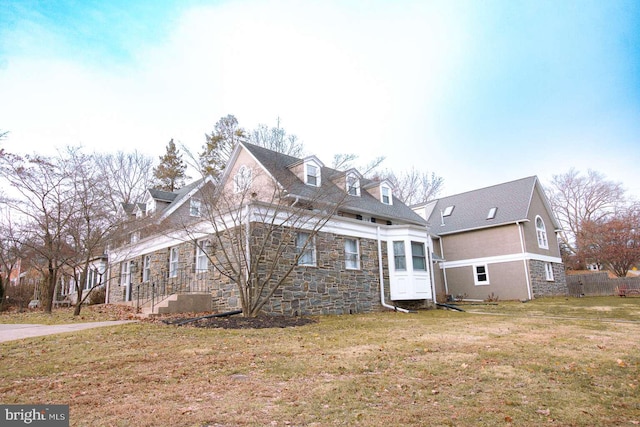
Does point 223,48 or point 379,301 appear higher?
point 223,48

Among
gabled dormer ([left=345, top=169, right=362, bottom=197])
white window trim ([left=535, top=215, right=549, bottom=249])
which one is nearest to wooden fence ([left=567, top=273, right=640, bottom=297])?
white window trim ([left=535, top=215, right=549, bottom=249])

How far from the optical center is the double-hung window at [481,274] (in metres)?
24.2

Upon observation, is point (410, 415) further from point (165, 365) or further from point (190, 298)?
point (190, 298)

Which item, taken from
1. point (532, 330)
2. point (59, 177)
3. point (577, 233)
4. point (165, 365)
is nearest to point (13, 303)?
point (59, 177)

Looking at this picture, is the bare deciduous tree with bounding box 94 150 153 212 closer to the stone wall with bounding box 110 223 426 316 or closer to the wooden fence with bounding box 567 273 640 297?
the stone wall with bounding box 110 223 426 316

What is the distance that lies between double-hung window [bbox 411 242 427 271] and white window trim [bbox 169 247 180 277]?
988 centimetres

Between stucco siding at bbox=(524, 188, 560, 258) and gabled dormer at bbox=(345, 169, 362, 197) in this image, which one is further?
stucco siding at bbox=(524, 188, 560, 258)

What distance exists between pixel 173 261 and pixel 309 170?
704 cm

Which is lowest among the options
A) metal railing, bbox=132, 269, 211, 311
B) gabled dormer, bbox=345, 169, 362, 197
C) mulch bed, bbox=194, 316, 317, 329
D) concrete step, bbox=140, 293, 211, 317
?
mulch bed, bbox=194, 316, 317, 329

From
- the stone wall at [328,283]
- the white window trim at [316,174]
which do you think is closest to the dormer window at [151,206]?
the white window trim at [316,174]

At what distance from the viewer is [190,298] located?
1312cm

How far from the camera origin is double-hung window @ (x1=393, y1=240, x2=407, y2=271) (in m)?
16.8

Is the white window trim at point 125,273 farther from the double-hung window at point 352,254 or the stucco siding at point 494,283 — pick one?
the stucco siding at point 494,283

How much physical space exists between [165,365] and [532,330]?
27.2ft
